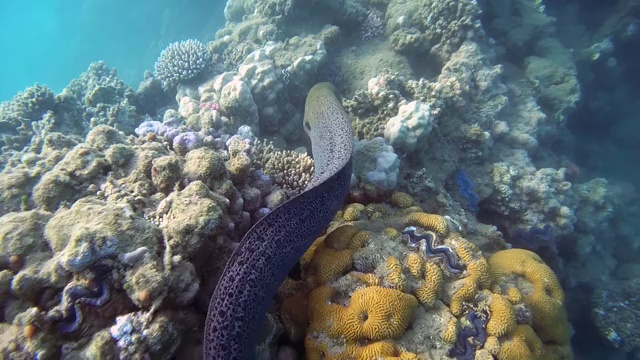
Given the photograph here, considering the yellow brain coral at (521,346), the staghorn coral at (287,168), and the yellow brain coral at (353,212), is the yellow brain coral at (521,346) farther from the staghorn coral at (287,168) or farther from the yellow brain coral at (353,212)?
the staghorn coral at (287,168)

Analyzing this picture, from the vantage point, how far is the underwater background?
8.26 ft

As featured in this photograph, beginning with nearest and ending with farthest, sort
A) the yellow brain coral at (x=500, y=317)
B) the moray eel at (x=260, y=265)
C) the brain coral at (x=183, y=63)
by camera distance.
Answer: the moray eel at (x=260, y=265)
the yellow brain coral at (x=500, y=317)
the brain coral at (x=183, y=63)

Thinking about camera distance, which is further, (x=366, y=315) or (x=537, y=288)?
(x=537, y=288)

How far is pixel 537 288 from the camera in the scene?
150 inches

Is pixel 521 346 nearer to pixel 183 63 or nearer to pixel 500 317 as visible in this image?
pixel 500 317

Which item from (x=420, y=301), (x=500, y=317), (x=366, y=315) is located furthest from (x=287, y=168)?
(x=500, y=317)

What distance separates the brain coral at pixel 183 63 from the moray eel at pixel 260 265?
7261 mm

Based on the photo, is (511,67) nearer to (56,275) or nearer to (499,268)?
(499,268)

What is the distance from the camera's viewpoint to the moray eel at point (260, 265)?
2.51 meters

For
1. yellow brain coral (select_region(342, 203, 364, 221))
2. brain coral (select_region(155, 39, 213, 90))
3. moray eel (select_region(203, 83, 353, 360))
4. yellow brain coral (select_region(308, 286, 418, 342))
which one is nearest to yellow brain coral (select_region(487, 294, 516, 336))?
yellow brain coral (select_region(308, 286, 418, 342))

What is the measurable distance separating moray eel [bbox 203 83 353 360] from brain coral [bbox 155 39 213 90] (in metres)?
7.26

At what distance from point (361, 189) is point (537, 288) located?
257cm

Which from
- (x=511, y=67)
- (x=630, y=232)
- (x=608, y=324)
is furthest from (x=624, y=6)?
(x=608, y=324)

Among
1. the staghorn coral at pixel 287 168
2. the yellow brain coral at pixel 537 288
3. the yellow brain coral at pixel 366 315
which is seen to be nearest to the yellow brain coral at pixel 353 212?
the staghorn coral at pixel 287 168
